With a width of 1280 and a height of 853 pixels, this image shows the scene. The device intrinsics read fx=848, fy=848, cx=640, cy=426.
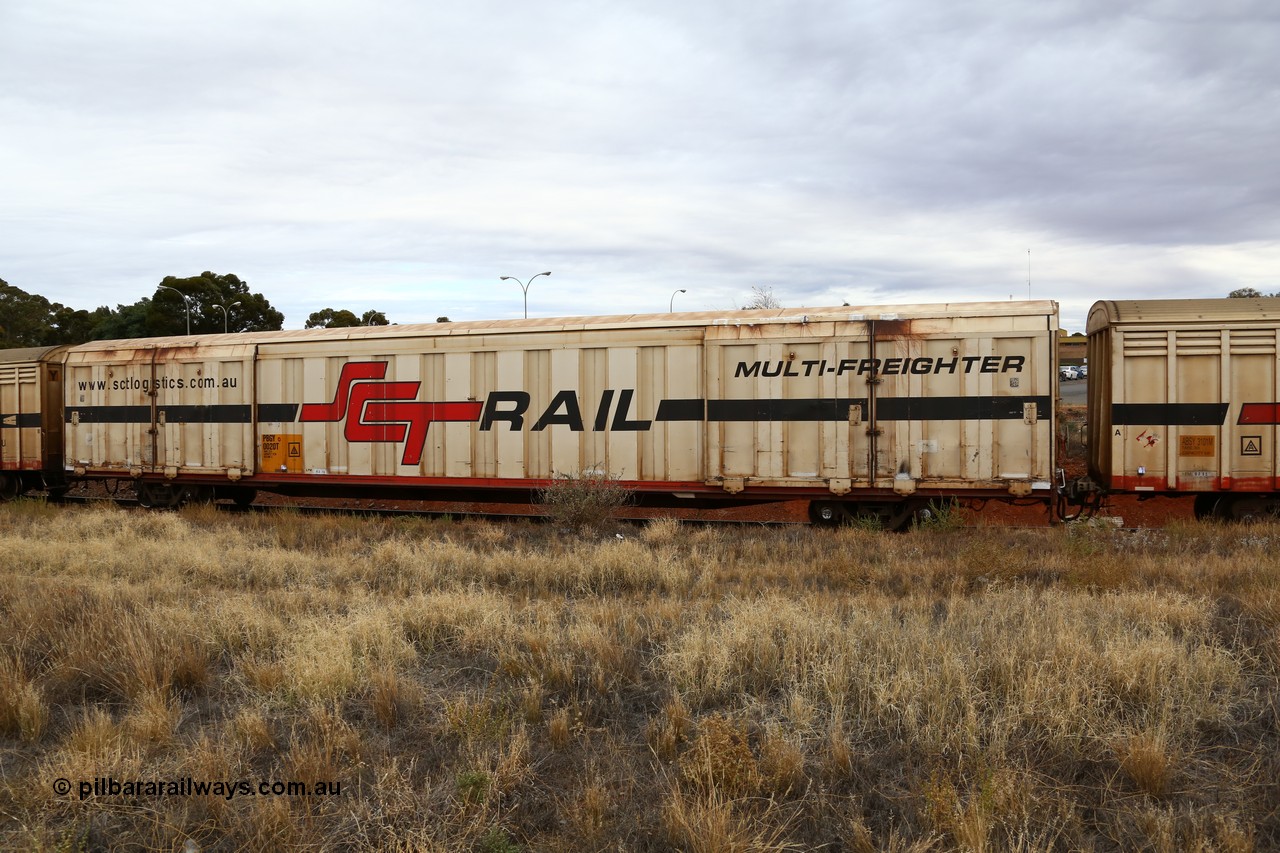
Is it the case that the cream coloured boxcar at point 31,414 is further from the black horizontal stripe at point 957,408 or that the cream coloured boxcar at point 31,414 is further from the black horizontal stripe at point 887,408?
the black horizontal stripe at point 957,408

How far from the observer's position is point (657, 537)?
→ 11617 millimetres

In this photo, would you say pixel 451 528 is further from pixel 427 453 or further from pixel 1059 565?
pixel 1059 565

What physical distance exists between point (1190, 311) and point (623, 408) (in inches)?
321

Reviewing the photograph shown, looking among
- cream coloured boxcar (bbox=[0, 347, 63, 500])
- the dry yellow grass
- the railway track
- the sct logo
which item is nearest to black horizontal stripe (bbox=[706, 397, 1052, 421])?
the railway track

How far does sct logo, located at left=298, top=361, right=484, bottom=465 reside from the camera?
1430cm

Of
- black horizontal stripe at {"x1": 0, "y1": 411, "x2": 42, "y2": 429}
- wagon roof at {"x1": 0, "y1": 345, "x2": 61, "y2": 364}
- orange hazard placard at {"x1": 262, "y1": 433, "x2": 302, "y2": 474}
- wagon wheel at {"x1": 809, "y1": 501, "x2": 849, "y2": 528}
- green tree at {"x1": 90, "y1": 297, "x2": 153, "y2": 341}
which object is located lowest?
wagon wheel at {"x1": 809, "y1": 501, "x2": 849, "y2": 528}

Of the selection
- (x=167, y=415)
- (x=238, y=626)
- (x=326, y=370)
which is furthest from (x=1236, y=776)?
(x=167, y=415)

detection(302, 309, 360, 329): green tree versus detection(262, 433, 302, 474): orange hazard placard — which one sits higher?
detection(302, 309, 360, 329): green tree

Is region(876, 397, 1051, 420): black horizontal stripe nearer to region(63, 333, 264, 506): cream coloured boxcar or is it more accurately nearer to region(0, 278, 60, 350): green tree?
region(63, 333, 264, 506): cream coloured boxcar

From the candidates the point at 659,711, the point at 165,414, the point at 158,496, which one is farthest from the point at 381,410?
the point at 659,711

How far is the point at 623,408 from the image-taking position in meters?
13.2

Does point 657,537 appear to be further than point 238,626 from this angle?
Yes

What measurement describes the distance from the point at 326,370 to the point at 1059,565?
11912 millimetres

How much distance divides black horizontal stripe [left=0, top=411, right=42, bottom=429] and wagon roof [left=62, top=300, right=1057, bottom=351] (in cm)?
390
